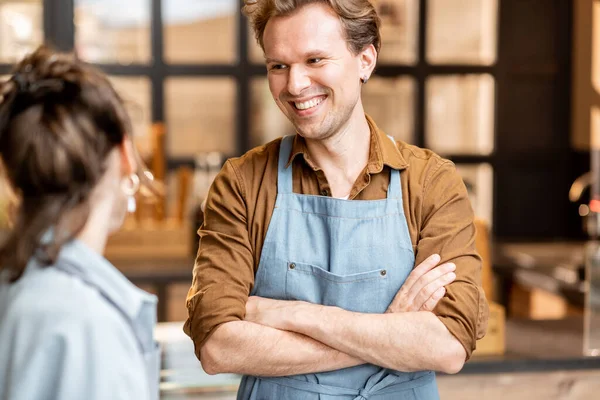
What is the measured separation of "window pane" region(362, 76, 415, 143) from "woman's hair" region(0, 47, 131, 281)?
4357mm

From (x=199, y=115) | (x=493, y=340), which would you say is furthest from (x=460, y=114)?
(x=493, y=340)

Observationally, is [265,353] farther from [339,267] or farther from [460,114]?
[460,114]

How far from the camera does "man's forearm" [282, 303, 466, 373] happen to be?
5.63ft

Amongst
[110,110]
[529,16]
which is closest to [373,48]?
[110,110]

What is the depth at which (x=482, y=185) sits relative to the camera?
571cm

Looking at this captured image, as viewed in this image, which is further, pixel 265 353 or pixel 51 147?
pixel 265 353

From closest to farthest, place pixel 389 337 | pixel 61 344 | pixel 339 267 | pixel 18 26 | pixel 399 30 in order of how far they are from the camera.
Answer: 1. pixel 61 344
2. pixel 389 337
3. pixel 339 267
4. pixel 18 26
5. pixel 399 30

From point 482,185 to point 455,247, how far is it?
157 inches

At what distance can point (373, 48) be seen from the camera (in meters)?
1.91

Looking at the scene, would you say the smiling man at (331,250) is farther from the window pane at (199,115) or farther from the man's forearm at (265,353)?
the window pane at (199,115)

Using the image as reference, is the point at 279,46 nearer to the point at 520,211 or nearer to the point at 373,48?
the point at 373,48

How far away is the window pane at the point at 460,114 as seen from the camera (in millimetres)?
5602

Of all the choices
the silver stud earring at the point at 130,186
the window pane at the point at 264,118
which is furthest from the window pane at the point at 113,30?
the silver stud earring at the point at 130,186

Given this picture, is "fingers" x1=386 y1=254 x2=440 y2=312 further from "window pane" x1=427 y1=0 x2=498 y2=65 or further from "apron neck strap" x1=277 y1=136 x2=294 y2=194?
"window pane" x1=427 y1=0 x2=498 y2=65
